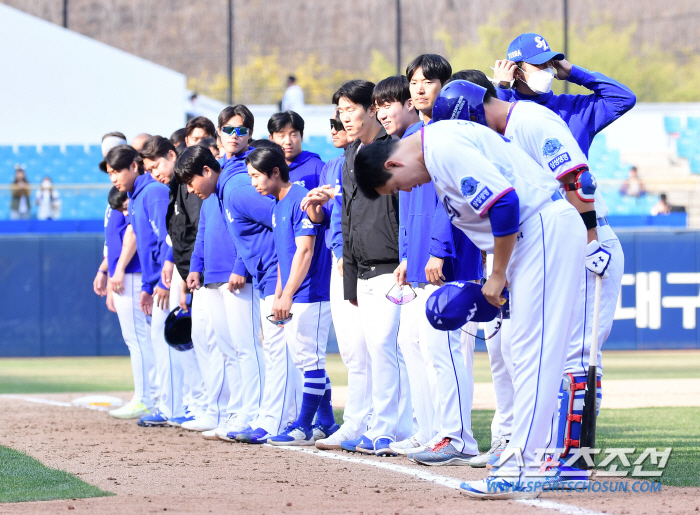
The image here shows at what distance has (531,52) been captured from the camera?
16.1ft

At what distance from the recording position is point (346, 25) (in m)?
54.3

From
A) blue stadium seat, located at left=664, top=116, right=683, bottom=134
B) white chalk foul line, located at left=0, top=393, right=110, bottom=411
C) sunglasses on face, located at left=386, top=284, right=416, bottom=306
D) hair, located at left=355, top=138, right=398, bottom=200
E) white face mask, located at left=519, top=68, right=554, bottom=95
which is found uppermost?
blue stadium seat, located at left=664, top=116, right=683, bottom=134

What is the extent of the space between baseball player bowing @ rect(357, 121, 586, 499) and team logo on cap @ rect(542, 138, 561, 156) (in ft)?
1.38

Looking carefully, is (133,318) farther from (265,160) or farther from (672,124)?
(672,124)

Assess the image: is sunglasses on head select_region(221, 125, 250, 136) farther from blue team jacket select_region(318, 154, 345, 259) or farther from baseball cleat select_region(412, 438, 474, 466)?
baseball cleat select_region(412, 438, 474, 466)

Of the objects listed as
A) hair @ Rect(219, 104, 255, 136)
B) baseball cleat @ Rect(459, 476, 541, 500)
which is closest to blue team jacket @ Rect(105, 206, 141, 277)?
hair @ Rect(219, 104, 255, 136)

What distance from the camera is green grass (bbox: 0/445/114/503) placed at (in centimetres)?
431

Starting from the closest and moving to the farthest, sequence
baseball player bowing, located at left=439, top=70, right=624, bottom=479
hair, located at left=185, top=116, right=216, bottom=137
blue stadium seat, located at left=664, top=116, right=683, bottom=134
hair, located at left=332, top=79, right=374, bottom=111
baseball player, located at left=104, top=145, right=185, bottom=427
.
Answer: baseball player bowing, located at left=439, top=70, right=624, bottom=479 → hair, located at left=332, top=79, right=374, bottom=111 → baseball player, located at left=104, top=145, right=185, bottom=427 → hair, located at left=185, top=116, right=216, bottom=137 → blue stadium seat, located at left=664, top=116, right=683, bottom=134

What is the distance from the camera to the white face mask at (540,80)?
192 inches

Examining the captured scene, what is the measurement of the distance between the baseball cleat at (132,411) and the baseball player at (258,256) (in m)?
1.80

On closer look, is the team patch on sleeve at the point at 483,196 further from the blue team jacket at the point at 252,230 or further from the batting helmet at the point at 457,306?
the blue team jacket at the point at 252,230

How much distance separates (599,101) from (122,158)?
438 centimetres

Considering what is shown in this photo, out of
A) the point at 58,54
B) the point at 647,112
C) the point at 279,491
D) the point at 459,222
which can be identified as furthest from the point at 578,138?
the point at 647,112

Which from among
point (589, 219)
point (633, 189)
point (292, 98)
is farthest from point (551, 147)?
point (292, 98)
